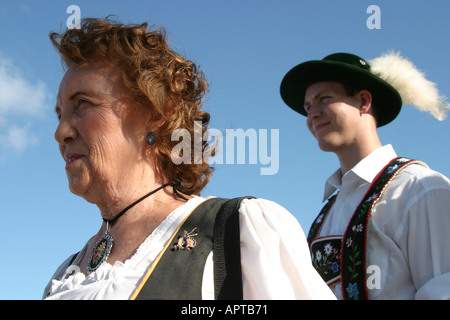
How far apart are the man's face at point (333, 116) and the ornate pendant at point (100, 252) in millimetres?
1656

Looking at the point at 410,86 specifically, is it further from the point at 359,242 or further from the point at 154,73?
the point at 154,73

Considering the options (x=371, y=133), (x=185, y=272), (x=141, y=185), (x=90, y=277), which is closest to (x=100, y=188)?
(x=141, y=185)

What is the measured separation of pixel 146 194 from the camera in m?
2.00

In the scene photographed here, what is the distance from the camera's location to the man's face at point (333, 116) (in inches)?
A: 122

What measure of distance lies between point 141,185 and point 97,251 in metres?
0.31

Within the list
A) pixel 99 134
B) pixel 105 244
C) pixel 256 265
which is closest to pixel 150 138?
pixel 99 134

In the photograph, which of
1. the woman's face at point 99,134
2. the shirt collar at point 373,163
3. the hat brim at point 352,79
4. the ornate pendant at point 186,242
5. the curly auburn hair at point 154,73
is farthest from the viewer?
the hat brim at point 352,79

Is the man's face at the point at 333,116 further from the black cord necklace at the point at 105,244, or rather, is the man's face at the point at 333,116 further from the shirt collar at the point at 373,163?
the black cord necklace at the point at 105,244

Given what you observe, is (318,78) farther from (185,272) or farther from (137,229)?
(185,272)

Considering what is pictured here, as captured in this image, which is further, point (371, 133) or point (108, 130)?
point (371, 133)

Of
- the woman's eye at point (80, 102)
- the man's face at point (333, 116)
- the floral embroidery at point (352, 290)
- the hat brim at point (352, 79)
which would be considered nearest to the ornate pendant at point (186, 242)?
the woman's eye at point (80, 102)

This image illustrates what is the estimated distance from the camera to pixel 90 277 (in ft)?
5.71
